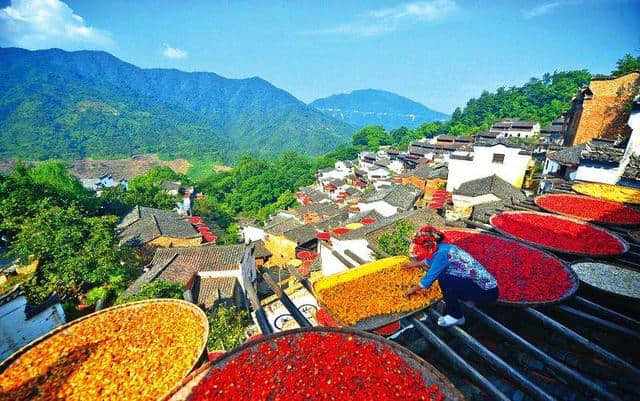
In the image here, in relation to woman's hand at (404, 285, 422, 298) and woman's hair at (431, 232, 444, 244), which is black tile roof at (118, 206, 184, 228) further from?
woman's hair at (431, 232, 444, 244)

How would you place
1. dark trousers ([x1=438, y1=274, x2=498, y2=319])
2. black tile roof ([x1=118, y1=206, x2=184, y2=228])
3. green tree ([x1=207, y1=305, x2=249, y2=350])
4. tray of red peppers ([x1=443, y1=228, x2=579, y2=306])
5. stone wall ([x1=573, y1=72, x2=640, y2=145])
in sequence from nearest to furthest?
1. dark trousers ([x1=438, y1=274, x2=498, y2=319])
2. tray of red peppers ([x1=443, y1=228, x2=579, y2=306])
3. green tree ([x1=207, y1=305, x2=249, y2=350])
4. stone wall ([x1=573, y1=72, x2=640, y2=145])
5. black tile roof ([x1=118, y1=206, x2=184, y2=228])

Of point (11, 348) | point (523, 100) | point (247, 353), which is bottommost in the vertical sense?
point (11, 348)

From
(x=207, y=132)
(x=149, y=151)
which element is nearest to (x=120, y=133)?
(x=149, y=151)

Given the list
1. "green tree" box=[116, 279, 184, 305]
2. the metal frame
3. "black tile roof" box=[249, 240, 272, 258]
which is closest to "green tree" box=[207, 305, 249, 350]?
"green tree" box=[116, 279, 184, 305]

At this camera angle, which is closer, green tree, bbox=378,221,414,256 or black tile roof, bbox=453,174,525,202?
green tree, bbox=378,221,414,256

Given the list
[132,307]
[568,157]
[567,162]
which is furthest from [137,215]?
[568,157]

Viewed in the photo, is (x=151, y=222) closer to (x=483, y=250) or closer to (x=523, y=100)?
(x=483, y=250)
